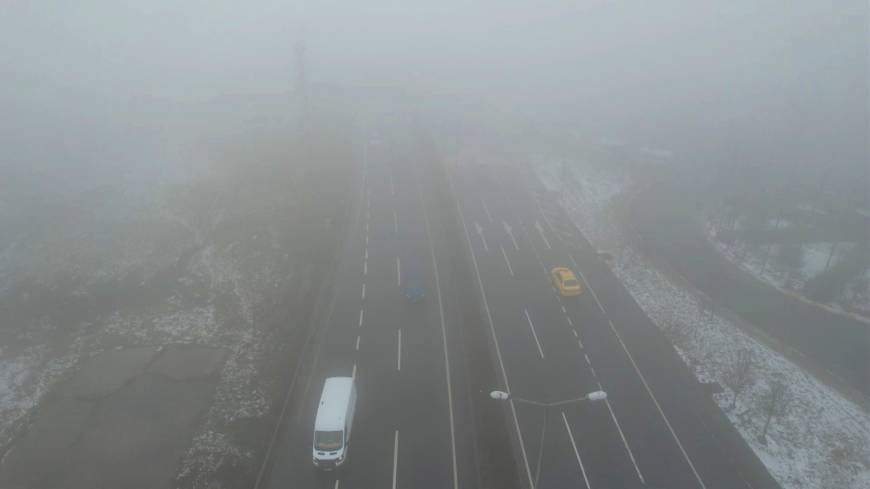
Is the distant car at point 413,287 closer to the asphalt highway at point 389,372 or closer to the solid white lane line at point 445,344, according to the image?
the asphalt highway at point 389,372

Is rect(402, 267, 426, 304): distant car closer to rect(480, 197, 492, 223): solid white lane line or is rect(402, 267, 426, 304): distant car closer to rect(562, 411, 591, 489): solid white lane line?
rect(562, 411, 591, 489): solid white lane line

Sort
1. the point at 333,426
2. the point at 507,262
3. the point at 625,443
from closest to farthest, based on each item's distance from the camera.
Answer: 1. the point at 333,426
2. the point at 625,443
3. the point at 507,262

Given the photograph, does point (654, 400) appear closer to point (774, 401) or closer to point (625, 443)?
point (625, 443)

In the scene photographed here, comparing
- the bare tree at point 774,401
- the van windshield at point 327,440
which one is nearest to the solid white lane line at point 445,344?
the van windshield at point 327,440

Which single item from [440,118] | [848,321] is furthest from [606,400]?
[440,118]

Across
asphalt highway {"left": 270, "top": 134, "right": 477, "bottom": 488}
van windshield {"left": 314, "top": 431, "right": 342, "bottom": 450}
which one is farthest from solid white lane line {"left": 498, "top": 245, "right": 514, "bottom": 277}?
van windshield {"left": 314, "top": 431, "right": 342, "bottom": 450}

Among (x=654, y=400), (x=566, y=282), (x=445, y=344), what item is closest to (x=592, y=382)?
(x=654, y=400)

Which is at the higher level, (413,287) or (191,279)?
(413,287)

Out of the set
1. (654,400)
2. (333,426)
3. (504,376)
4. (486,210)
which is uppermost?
(486,210)
